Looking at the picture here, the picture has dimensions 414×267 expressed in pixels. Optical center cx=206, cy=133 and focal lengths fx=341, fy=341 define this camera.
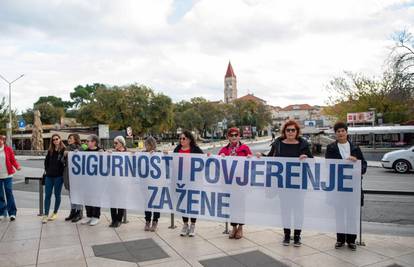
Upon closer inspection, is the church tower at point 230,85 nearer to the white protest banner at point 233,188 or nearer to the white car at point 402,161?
the white car at point 402,161

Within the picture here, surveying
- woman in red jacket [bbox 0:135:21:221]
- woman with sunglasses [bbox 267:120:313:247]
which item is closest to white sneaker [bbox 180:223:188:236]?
woman with sunglasses [bbox 267:120:313:247]

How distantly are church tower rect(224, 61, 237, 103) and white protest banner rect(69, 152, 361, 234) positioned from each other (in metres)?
152

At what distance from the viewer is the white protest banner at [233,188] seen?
4891mm

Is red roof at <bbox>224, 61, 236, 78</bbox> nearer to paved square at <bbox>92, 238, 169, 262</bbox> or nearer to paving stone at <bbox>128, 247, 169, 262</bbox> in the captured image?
paved square at <bbox>92, 238, 169, 262</bbox>

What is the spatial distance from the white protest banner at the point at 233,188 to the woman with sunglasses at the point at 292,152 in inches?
0.8

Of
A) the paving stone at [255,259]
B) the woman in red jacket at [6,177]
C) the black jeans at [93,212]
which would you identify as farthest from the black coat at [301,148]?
the woman in red jacket at [6,177]

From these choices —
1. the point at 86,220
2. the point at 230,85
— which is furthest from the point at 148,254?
the point at 230,85

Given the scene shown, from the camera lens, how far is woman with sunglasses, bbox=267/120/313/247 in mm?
5020

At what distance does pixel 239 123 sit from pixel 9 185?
8365 cm

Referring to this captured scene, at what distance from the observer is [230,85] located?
159 m

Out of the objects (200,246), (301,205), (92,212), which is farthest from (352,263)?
(92,212)

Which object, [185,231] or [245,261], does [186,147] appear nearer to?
[185,231]

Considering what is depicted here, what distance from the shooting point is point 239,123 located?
89.5 meters

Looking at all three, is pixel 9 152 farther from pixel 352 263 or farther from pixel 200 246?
pixel 352 263
